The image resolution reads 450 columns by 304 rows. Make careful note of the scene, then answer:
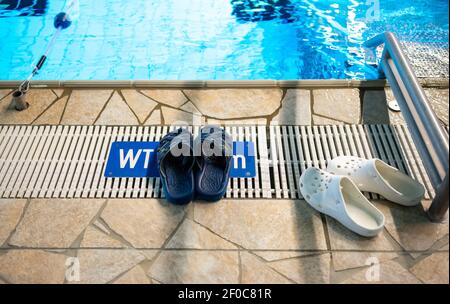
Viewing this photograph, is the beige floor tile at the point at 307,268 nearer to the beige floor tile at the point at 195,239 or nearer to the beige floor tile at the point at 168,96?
the beige floor tile at the point at 195,239

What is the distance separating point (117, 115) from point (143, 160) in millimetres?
522

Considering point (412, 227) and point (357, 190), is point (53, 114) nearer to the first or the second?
point (357, 190)

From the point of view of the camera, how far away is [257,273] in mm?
2031

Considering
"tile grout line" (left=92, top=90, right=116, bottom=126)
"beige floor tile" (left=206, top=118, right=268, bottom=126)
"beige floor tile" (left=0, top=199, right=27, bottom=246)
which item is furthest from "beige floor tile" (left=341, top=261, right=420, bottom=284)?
"tile grout line" (left=92, top=90, right=116, bottom=126)

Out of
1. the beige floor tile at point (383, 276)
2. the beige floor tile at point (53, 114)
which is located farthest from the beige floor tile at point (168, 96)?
the beige floor tile at point (383, 276)

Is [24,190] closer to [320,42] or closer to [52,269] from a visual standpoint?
[52,269]

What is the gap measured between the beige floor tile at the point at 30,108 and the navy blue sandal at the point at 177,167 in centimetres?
114

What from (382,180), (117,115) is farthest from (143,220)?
(382,180)

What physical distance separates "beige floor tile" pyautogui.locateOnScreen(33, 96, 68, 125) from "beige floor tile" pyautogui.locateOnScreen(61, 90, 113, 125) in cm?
4

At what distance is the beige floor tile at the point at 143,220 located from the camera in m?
2.18

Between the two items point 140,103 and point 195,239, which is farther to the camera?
point 140,103

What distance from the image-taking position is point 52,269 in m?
2.06

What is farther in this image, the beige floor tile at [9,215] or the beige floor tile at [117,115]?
the beige floor tile at [117,115]

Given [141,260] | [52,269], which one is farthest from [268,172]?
[52,269]
